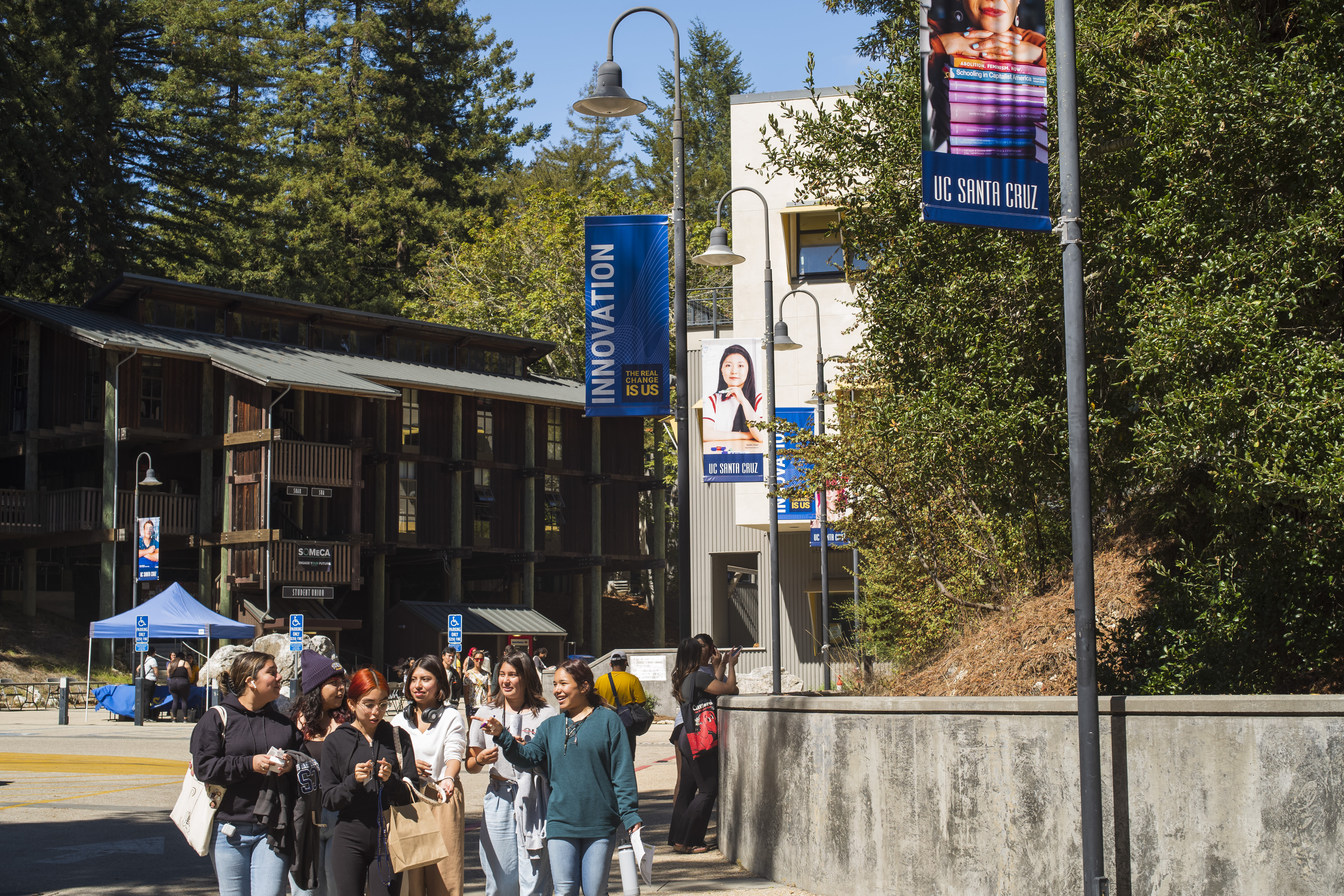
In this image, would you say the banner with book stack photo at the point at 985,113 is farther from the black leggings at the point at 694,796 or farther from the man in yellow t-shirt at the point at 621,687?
the black leggings at the point at 694,796

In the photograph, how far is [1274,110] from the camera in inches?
366

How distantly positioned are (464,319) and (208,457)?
59.5 feet

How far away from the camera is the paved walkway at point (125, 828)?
10305 mm

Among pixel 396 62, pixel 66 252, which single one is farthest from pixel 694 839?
pixel 396 62

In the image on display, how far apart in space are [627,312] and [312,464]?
26.6 meters

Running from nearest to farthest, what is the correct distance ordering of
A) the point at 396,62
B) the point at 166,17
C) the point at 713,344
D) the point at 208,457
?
the point at 713,344, the point at 208,457, the point at 166,17, the point at 396,62

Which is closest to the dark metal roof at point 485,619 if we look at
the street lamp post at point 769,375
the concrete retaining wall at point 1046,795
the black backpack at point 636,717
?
the street lamp post at point 769,375

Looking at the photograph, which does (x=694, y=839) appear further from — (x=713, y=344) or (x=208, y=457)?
(x=208, y=457)

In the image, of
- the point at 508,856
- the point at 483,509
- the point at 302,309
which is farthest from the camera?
the point at 483,509

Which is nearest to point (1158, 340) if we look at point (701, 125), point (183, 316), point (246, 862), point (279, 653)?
point (246, 862)

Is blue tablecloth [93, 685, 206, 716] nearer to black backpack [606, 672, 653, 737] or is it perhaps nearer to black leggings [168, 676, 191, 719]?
black leggings [168, 676, 191, 719]

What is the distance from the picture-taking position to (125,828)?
13266 mm

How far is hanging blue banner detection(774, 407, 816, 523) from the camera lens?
1727 centimetres

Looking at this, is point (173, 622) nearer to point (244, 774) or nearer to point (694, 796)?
point (694, 796)
